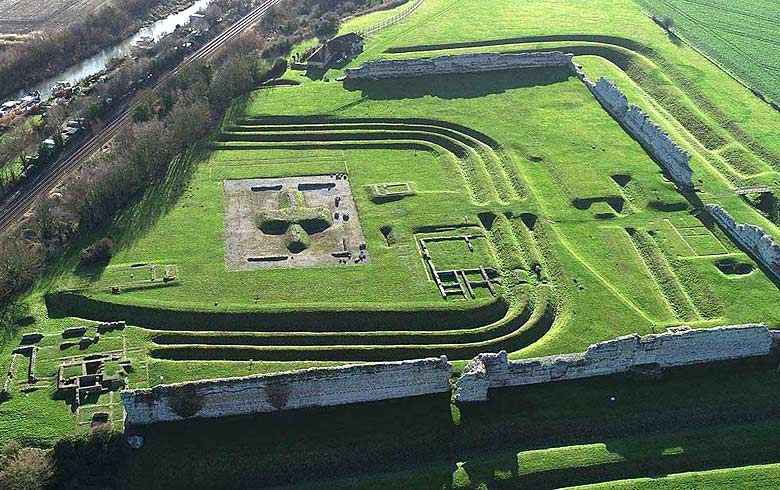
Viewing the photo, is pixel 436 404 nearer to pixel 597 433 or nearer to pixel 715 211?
pixel 597 433

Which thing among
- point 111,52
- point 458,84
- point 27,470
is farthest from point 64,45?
point 27,470

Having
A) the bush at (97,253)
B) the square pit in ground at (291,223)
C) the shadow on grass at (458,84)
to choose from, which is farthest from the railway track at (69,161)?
the shadow on grass at (458,84)

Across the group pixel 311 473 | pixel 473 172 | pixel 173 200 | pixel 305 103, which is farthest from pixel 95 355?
pixel 305 103

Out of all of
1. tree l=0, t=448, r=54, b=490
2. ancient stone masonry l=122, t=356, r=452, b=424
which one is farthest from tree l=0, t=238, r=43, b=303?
ancient stone masonry l=122, t=356, r=452, b=424

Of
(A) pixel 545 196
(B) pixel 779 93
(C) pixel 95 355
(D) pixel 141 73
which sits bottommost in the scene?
(C) pixel 95 355

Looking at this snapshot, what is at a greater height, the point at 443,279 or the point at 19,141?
the point at 19,141

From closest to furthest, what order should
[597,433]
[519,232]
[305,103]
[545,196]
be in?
[597,433] → [519,232] → [545,196] → [305,103]

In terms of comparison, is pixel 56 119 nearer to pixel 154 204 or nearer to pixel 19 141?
pixel 19 141
